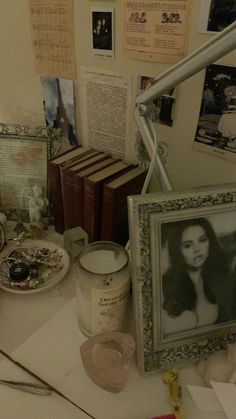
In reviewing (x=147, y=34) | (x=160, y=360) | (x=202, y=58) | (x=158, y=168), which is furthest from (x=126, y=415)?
(x=147, y=34)

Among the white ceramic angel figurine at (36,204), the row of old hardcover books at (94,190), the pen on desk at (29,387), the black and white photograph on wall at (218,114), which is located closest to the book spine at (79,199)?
the row of old hardcover books at (94,190)

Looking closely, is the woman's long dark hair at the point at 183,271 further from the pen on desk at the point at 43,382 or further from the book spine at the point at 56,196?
the book spine at the point at 56,196

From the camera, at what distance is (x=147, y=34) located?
687 millimetres

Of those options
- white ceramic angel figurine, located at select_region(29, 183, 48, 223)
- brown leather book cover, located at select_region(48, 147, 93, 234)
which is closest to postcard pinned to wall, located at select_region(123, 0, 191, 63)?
brown leather book cover, located at select_region(48, 147, 93, 234)

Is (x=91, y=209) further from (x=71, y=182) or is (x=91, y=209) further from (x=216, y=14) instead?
(x=216, y=14)

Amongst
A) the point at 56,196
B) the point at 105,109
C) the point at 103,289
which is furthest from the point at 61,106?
the point at 103,289

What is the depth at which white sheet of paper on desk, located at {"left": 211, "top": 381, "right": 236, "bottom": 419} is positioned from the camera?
49 cm

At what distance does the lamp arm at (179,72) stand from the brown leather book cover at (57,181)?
0.90 ft

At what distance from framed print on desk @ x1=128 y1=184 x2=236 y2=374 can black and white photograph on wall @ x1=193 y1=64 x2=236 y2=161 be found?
186mm

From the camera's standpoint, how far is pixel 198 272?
0.56 m

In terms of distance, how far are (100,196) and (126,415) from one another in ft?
1.31

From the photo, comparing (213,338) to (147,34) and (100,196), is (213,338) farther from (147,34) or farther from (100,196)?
(147,34)

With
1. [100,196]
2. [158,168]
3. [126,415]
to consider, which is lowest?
[126,415]

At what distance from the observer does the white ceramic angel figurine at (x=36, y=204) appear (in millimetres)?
865
